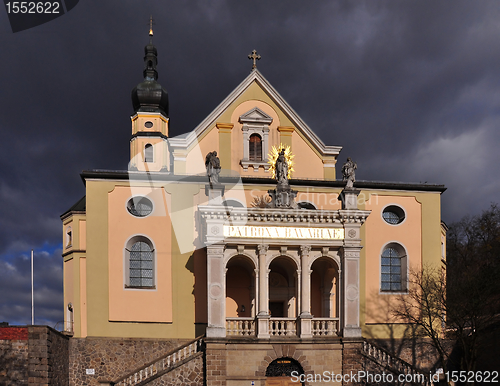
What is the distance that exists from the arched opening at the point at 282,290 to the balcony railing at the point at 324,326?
3.79m

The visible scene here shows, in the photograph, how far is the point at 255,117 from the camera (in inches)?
1389

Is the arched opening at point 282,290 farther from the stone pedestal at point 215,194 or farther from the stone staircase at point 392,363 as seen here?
the stone staircase at point 392,363

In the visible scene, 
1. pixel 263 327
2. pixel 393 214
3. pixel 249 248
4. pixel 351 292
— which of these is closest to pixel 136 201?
pixel 249 248

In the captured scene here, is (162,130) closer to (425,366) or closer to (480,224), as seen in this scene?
(480,224)

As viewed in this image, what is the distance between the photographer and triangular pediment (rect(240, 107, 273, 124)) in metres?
35.1

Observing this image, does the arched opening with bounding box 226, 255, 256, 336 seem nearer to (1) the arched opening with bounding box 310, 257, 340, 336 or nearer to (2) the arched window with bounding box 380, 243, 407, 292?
(1) the arched opening with bounding box 310, 257, 340, 336

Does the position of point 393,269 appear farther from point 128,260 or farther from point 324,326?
point 128,260

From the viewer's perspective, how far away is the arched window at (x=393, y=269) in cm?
3300

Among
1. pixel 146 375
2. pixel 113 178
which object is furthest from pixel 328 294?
pixel 113 178

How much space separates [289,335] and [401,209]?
10.4m

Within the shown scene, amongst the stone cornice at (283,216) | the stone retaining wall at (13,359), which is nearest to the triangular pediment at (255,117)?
the stone cornice at (283,216)

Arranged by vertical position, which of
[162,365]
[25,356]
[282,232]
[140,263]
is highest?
[282,232]

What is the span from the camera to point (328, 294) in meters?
32.1

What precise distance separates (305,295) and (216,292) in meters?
4.14
